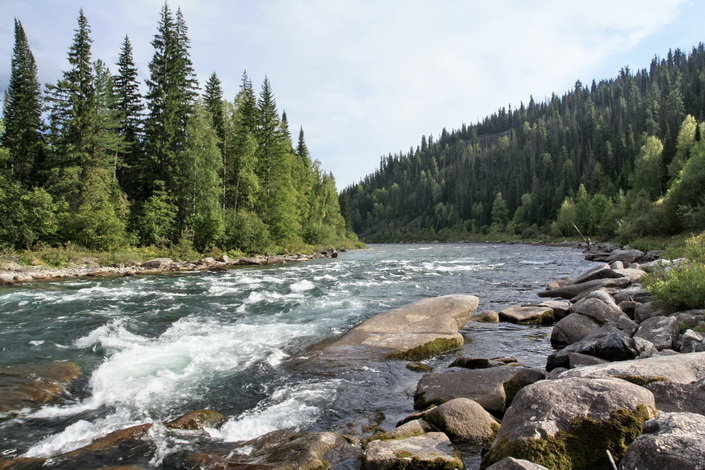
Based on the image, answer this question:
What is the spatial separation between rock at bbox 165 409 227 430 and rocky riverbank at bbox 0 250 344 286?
21574mm

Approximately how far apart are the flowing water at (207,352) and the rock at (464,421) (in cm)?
107

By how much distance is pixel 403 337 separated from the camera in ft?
34.3

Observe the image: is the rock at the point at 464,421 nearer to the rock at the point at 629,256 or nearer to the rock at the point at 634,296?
the rock at the point at 634,296

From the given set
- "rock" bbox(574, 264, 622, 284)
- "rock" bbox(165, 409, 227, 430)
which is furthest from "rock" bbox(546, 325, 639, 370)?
"rock" bbox(574, 264, 622, 284)

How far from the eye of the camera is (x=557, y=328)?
10.6 m

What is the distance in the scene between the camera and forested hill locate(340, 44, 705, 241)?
45.8 m

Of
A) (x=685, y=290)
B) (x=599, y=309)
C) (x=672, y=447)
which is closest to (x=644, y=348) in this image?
(x=685, y=290)

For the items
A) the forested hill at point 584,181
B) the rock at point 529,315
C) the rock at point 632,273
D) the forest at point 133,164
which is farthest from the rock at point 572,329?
the forest at point 133,164

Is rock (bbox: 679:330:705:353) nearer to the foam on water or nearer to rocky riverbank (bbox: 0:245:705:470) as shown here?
rocky riverbank (bbox: 0:245:705:470)

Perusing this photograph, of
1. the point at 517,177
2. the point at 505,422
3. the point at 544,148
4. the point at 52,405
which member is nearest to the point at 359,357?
the point at 505,422

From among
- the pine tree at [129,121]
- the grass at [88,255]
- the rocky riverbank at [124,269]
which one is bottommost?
the rocky riverbank at [124,269]

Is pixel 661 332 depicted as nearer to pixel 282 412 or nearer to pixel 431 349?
pixel 431 349

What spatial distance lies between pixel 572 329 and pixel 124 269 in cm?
2736

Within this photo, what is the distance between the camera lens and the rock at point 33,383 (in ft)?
23.3
